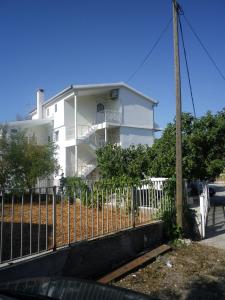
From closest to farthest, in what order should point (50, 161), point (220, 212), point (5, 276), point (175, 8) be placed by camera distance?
1. point (5, 276)
2. point (175, 8)
3. point (220, 212)
4. point (50, 161)

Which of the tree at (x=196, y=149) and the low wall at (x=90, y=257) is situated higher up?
the tree at (x=196, y=149)

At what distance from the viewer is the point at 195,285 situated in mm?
6176

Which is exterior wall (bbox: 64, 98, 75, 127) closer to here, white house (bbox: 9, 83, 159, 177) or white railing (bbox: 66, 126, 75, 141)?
white house (bbox: 9, 83, 159, 177)

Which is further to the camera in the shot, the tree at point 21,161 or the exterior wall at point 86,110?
the exterior wall at point 86,110

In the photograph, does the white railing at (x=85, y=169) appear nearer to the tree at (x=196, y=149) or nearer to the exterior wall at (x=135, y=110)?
the exterior wall at (x=135, y=110)

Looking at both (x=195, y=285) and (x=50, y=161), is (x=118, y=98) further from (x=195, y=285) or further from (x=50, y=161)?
(x=195, y=285)

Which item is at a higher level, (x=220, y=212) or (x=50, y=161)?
(x=50, y=161)

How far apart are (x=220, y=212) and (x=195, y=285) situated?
10187 millimetres

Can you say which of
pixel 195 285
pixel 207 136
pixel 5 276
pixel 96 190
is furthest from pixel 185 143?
pixel 5 276

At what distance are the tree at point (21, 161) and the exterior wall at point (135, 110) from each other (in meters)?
11.4

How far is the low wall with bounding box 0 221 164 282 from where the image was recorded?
197 inches

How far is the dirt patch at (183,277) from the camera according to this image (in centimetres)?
578

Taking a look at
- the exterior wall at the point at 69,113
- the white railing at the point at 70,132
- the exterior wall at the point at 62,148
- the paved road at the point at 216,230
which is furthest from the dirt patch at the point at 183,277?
the exterior wall at the point at 69,113

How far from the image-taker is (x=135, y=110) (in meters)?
27.7
